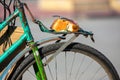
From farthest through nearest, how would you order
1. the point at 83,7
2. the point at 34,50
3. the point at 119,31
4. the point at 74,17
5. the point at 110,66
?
the point at 83,7 < the point at 74,17 < the point at 119,31 < the point at 110,66 < the point at 34,50

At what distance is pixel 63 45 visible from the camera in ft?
9.66

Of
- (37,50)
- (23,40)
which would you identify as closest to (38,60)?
(37,50)

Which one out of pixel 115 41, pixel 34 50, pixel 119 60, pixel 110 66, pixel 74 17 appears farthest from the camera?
pixel 74 17

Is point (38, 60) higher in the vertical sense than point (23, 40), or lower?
lower

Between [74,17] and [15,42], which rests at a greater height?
[74,17]

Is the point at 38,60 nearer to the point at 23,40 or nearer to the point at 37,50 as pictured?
the point at 37,50

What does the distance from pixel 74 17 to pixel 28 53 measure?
6.60 metres

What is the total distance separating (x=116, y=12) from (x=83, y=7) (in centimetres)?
106

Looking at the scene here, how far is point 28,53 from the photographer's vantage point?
3041 mm

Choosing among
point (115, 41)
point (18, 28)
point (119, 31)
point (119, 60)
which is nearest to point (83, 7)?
point (119, 31)

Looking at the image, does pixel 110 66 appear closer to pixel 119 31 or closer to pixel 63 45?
pixel 63 45

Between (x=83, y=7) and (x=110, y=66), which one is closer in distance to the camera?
(x=110, y=66)

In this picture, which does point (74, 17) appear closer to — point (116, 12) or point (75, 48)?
point (116, 12)

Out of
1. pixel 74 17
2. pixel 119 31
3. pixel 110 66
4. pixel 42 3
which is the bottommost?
pixel 110 66
